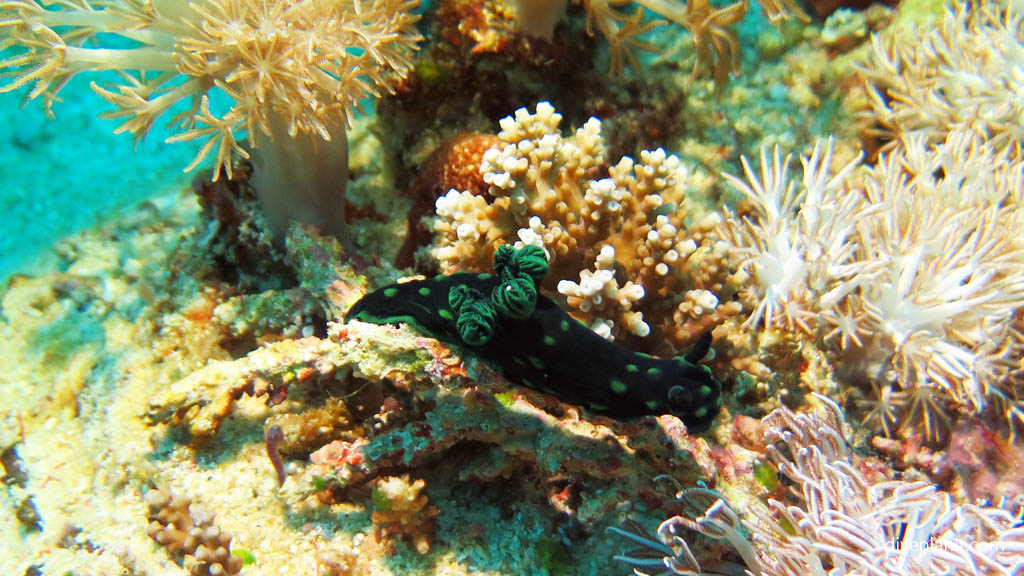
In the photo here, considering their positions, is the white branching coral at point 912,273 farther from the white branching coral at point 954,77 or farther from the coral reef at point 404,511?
the coral reef at point 404,511

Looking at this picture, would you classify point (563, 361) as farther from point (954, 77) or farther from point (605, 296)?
point (954, 77)

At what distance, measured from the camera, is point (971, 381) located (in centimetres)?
288

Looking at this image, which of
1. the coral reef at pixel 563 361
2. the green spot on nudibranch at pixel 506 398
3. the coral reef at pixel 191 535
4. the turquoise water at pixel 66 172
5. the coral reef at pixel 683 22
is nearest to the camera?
the coral reef at pixel 563 361

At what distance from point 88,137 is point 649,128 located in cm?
652

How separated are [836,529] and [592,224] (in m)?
1.85

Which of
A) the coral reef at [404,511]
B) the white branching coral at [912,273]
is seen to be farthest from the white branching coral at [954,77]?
the coral reef at [404,511]

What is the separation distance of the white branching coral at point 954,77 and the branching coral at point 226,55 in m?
3.65

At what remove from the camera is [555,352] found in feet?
7.50

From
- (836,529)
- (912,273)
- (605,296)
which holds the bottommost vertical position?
(836,529)

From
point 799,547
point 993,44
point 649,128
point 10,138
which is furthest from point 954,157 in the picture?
point 10,138

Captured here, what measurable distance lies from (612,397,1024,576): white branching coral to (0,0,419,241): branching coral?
272 cm

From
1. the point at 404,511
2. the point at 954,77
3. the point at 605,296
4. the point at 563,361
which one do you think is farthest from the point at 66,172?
the point at 954,77

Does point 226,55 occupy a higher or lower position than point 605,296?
higher

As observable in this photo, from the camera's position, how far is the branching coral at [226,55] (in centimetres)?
273
